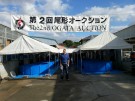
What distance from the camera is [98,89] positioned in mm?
12172

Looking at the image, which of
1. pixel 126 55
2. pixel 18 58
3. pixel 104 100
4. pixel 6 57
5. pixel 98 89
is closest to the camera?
pixel 104 100

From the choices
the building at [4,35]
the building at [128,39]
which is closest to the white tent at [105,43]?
the building at [128,39]

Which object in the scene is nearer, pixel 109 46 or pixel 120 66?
pixel 109 46

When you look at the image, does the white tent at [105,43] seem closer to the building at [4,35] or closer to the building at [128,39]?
the building at [128,39]

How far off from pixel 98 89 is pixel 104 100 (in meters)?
2.52

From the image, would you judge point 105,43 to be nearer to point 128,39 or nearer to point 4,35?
point 128,39

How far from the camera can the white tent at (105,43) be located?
20.5 metres

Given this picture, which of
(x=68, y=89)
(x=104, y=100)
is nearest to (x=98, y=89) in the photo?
(x=68, y=89)

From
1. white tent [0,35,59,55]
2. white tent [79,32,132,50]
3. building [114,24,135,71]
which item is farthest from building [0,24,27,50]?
building [114,24,135,71]

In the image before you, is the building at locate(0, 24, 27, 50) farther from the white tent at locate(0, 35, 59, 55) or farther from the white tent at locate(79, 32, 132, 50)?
the white tent at locate(79, 32, 132, 50)

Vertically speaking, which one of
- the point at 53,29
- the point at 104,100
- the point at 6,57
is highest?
the point at 53,29

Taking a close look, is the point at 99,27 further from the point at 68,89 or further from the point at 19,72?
the point at 68,89

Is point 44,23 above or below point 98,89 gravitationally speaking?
above

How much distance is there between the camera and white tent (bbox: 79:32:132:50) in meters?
20.5
